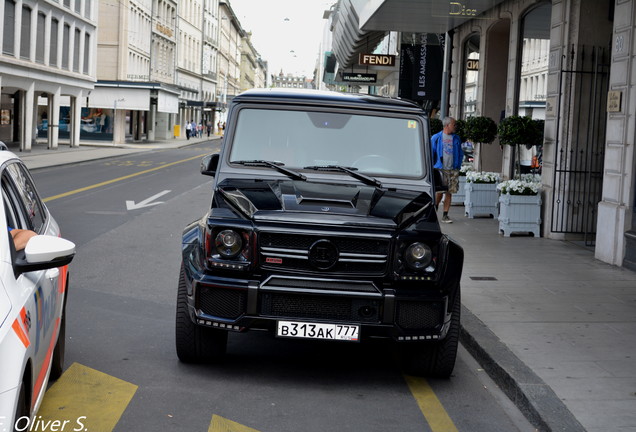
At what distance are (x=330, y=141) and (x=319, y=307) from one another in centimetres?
179

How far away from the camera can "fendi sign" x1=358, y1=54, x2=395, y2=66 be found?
3186 cm

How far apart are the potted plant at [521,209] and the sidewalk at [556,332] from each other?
1.82m

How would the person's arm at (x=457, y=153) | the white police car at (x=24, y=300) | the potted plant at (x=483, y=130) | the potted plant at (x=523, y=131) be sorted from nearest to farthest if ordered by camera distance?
the white police car at (x=24, y=300), the potted plant at (x=523, y=131), the person's arm at (x=457, y=153), the potted plant at (x=483, y=130)

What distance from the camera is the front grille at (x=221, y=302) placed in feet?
18.9

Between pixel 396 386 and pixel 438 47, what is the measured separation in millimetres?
23791

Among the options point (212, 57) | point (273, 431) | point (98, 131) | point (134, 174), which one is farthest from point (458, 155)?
point (212, 57)

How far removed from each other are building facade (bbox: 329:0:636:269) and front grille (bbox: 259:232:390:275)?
651 centimetres

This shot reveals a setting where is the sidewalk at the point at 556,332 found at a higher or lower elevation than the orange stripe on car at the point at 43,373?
lower

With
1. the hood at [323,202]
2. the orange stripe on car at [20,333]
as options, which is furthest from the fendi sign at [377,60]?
the orange stripe on car at [20,333]

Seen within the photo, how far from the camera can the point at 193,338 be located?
20.3 feet

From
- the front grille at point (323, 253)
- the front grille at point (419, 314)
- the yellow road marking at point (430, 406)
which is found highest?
the front grille at point (323, 253)

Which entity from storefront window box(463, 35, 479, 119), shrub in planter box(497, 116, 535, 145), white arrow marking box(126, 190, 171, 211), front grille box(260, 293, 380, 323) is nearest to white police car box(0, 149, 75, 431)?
front grille box(260, 293, 380, 323)

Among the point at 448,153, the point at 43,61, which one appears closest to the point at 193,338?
the point at 448,153

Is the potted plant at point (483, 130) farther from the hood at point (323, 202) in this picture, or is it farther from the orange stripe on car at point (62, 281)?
the orange stripe on car at point (62, 281)
